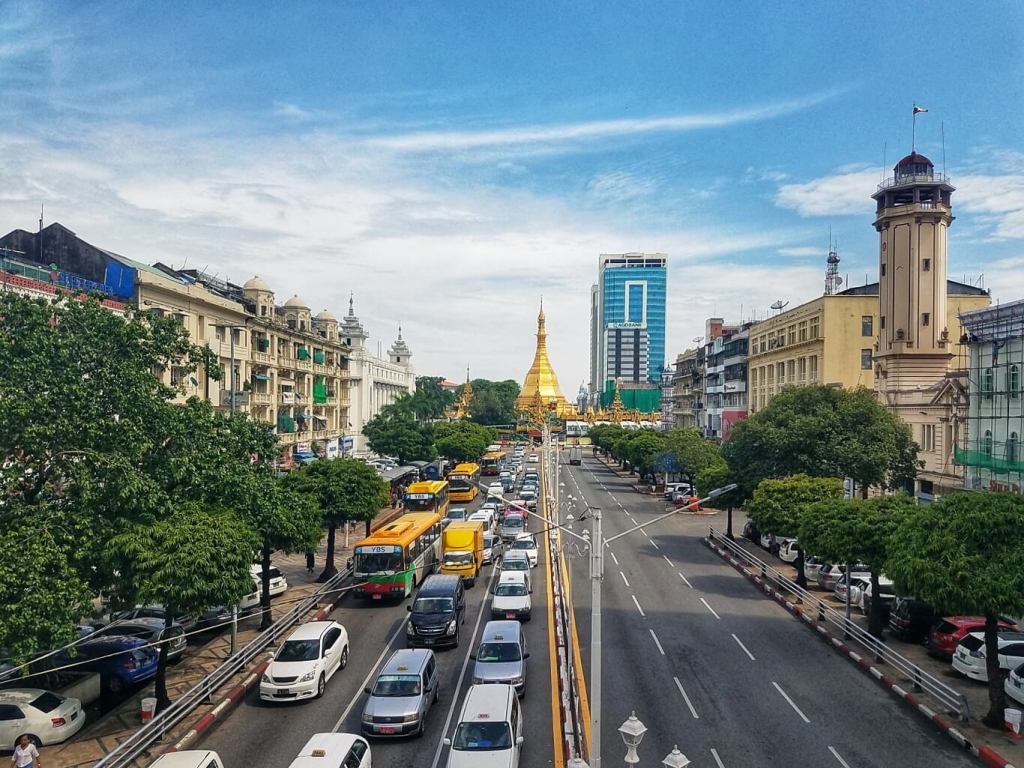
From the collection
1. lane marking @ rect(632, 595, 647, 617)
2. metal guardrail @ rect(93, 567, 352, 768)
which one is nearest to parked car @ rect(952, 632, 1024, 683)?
lane marking @ rect(632, 595, 647, 617)

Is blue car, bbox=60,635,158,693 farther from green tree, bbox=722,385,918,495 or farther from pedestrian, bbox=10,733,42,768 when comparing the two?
green tree, bbox=722,385,918,495

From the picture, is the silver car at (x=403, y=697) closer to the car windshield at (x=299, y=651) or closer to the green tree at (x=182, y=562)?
the car windshield at (x=299, y=651)

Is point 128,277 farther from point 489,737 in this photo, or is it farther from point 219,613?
point 489,737

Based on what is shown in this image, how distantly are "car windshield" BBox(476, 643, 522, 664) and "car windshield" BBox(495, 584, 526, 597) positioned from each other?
745 cm

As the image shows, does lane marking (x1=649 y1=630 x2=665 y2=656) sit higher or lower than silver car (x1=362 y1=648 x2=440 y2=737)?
lower

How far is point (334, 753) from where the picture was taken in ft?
48.9

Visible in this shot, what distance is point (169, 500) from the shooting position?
20.1 metres

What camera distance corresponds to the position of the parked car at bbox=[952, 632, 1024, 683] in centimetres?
2159

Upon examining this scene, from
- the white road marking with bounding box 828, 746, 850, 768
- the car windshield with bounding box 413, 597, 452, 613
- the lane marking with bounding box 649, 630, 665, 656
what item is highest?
the car windshield with bounding box 413, 597, 452, 613

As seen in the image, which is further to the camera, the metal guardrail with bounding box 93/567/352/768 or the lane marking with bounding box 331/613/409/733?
the lane marking with bounding box 331/613/409/733

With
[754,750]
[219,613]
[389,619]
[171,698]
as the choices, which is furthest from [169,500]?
[754,750]

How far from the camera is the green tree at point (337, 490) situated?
33.2 metres

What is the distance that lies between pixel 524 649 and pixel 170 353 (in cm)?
1234

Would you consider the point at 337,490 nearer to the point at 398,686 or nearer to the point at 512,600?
the point at 512,600
